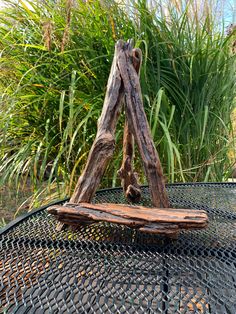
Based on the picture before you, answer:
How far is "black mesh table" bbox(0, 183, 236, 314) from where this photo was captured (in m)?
0.25

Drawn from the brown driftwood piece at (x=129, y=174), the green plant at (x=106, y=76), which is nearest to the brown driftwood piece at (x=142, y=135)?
the brown driftwood piece at (x=129, y=174)

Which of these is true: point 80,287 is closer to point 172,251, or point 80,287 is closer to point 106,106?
point 172,251

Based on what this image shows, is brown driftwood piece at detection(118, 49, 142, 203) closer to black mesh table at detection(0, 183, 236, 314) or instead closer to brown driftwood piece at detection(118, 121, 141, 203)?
brown driftwood piece at detection(118, 121, 141, 203)

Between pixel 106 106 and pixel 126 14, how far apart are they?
635 mm

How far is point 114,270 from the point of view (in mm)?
307

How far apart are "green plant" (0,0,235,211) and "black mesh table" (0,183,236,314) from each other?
1.49ft

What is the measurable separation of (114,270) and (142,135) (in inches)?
8.3

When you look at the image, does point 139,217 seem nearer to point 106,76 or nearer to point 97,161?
point 97,161

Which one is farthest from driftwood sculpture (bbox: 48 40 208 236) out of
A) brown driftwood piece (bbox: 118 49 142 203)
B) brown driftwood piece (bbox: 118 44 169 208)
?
brown driftwood piece (bbox: 118 49 142 203)

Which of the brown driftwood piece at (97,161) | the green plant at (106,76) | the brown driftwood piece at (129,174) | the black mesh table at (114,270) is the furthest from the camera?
the green plant at (106,76)

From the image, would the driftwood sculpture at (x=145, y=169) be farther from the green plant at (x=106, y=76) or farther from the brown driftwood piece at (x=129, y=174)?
the green plant at (x=106, y=76)

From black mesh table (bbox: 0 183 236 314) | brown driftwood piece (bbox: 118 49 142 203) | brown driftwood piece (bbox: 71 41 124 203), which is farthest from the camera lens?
brown driftwood piece (bbox: 118 49 142 203)

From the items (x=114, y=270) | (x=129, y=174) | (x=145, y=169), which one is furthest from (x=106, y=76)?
(x=114, y=270)

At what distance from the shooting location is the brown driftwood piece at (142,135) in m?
0.42
